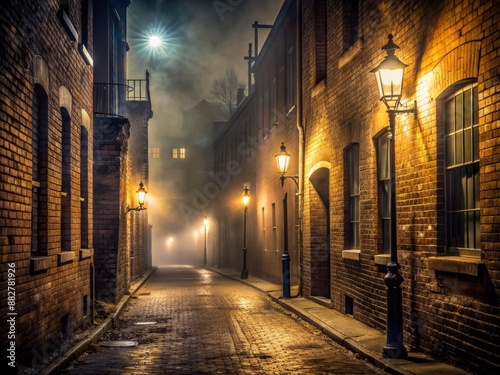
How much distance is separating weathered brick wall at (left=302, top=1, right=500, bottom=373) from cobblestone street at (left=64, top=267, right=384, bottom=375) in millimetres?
1068

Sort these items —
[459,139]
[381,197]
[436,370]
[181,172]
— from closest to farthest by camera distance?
[436,370] < [459,139] < [381,197] < [181,172]

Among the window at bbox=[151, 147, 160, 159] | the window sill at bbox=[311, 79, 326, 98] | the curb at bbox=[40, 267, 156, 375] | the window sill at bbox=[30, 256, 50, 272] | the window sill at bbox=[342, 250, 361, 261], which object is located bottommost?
the curb at bbox=[40, 267, 156, 375]

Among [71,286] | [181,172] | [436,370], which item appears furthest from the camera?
[181,172]

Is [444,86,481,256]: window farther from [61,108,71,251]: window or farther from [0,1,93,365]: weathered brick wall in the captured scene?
[61,108,71,251]: window

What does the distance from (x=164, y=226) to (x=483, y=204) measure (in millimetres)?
61371

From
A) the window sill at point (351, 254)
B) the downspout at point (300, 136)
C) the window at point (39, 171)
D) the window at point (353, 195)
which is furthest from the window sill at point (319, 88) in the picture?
the window at point (39, 171)

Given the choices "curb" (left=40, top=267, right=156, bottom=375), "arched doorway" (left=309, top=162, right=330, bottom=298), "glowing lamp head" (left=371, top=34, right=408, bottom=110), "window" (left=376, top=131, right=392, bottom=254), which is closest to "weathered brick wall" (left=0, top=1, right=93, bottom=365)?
"curb" (left=40, top=267, right=156, bottom=375)

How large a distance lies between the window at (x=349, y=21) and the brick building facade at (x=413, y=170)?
0.07ft

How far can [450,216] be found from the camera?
24.8ft

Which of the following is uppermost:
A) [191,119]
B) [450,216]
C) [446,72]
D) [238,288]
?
[191,119]

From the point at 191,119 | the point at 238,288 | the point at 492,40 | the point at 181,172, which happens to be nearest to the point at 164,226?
the point at 181,172

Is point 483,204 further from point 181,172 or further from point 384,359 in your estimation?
point 181,172

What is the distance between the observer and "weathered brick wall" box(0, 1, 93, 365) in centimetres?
616

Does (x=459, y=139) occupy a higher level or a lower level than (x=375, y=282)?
higher
